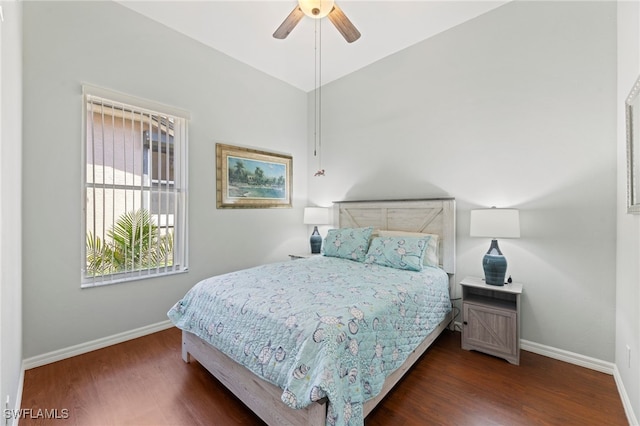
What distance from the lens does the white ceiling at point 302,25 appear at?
2717 mm

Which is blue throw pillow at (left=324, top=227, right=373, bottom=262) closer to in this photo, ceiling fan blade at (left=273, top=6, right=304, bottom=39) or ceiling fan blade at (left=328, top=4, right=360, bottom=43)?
ceiling fan blade at (left=328, top=4, right=360, bottom=43)

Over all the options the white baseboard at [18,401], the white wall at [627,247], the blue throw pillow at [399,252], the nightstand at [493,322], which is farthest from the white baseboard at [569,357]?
the white baseboard at [18,401]

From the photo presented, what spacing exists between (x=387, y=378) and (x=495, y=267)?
1.45 m

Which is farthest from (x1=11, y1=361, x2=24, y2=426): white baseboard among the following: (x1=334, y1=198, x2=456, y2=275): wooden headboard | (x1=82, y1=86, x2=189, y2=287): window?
(x1=334, y1=198, x2=456, y2=275): wooden headboard

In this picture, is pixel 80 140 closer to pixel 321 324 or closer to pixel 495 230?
pixel 321 324

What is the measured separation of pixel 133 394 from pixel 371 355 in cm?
170

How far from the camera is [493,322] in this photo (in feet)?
7.82

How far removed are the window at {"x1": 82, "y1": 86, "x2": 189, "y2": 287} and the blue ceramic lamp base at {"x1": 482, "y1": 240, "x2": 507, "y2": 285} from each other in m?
3.22

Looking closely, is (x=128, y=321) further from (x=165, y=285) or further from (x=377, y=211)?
(x=377, y=211)

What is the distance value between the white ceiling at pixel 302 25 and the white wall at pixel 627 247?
3.94 ft

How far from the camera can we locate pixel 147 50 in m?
2.88

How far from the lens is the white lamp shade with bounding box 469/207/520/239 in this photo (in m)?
2.33

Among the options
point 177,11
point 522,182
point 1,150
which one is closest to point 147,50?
point 177,11

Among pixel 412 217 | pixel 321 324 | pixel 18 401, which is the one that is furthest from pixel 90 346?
pixel 412 217
